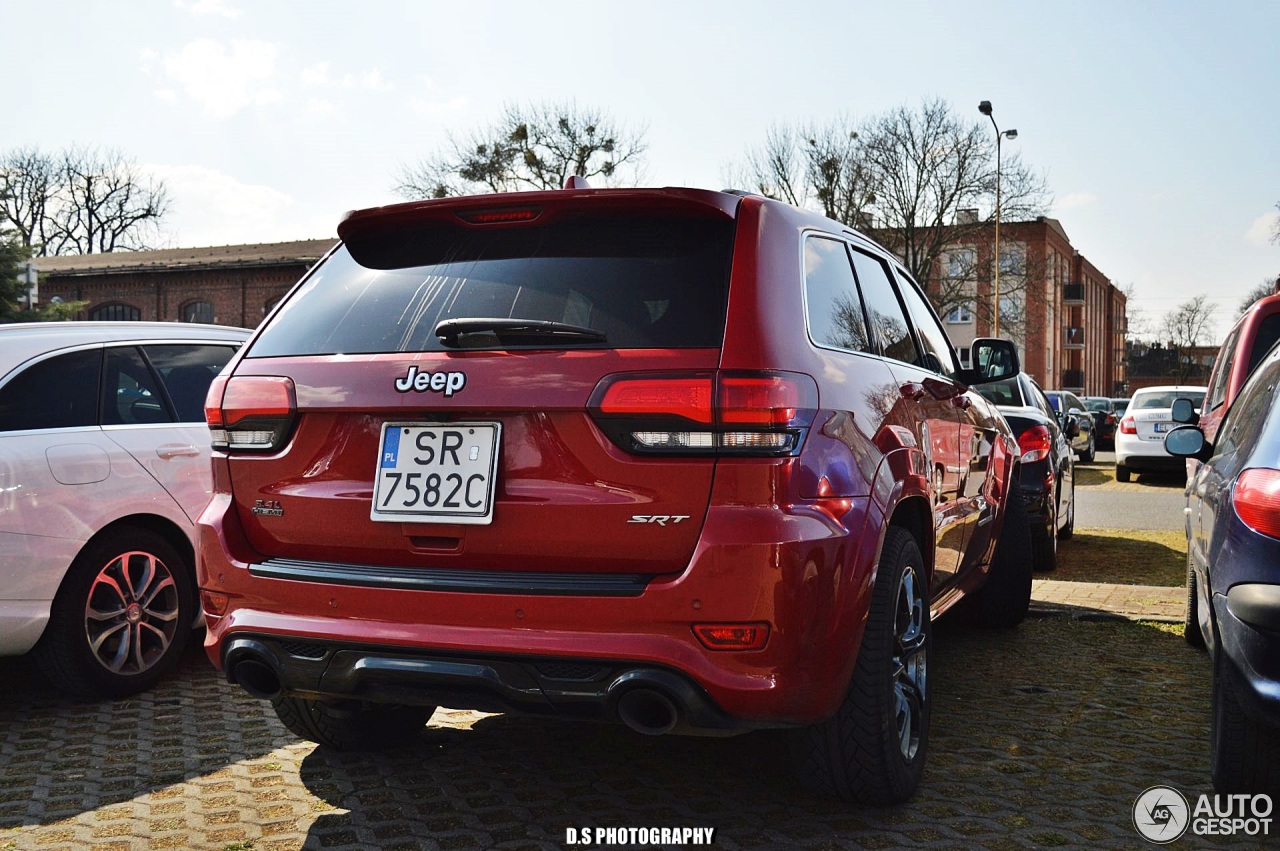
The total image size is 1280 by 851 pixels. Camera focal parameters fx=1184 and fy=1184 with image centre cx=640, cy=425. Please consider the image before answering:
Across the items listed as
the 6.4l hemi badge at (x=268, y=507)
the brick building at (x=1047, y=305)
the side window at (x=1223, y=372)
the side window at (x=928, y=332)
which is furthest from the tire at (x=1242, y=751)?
the brick building at (x=1047, y=305)

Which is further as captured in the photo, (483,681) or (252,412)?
(252,412)

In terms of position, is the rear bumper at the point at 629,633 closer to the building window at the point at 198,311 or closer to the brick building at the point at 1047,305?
the brick building at the point at 1047,305

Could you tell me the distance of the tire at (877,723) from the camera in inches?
128

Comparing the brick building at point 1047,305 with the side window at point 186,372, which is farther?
the brick building at point 1047,305

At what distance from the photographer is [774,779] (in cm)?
391

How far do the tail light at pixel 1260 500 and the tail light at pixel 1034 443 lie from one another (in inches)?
202

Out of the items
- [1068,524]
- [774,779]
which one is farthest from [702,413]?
[1068,524]

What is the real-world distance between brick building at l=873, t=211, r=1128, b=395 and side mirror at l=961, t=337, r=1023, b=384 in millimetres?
21193

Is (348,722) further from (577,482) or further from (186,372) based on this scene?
(186,372)

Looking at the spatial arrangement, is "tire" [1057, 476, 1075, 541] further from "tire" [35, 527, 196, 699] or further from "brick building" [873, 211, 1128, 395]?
"brick building" [873, 211, 1128, 395]

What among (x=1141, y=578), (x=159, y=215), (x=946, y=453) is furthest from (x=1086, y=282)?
(x=946, y=453)

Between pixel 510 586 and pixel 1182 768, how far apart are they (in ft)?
8.28

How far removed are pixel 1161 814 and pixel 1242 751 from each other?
33 cm

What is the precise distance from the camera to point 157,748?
434 cm
